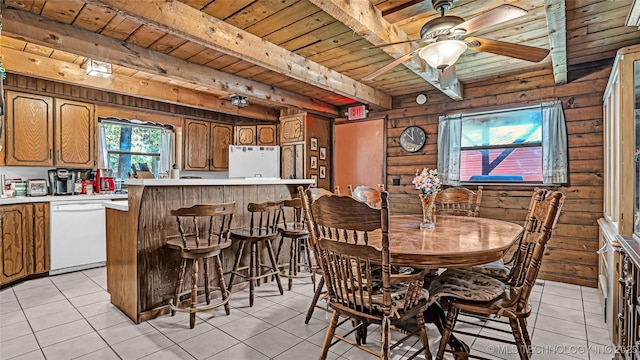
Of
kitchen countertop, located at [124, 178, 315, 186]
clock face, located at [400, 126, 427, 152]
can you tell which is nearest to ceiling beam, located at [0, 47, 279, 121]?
kitchen countertop, located at [124, 178, 315, 186]

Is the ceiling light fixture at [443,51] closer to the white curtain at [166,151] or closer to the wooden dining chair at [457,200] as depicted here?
the wooden dining chair at [457,200]

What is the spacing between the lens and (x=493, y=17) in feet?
5.82

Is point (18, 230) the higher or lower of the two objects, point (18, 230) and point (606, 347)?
the higher

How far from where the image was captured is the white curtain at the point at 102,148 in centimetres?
468

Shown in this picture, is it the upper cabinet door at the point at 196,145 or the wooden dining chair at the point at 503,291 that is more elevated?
the upper cabinet door at the point at 196,145

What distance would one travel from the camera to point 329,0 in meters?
2.00

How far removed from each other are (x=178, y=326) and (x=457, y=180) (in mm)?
3621

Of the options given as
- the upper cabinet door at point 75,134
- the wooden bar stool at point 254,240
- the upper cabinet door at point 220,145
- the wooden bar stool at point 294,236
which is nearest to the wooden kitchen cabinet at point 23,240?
the upper cabinet door at point 75,134

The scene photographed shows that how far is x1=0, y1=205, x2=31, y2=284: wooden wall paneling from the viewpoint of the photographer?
3338 millimetres

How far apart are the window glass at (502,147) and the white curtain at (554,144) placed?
0.11 m

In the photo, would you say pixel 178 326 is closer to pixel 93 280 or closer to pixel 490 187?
pixel 93 280

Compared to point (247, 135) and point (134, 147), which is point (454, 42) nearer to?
point (247, 135)

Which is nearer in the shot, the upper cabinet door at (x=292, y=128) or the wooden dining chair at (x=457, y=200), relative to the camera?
the wooden dining chair at (x=457, y=200)

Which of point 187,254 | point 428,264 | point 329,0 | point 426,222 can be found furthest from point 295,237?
point 329,0
